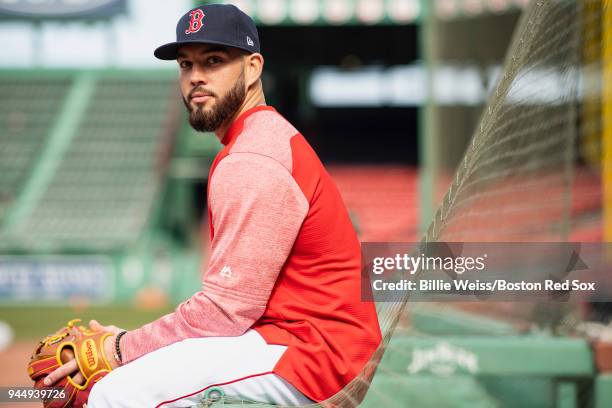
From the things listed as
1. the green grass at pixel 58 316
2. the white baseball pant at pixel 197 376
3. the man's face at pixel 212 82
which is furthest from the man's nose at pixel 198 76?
the green grass at pixel 58 316

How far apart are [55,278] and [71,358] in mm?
14012

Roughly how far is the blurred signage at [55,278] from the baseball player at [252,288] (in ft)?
44.0

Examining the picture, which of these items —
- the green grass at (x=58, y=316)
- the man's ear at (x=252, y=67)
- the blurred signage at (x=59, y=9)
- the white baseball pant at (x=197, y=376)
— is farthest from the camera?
the blurred signage at (x=59, y=9)

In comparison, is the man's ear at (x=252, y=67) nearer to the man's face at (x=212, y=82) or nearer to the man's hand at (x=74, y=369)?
the man's face at (x=212, y=82)

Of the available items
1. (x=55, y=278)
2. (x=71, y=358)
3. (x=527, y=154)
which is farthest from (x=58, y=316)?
(x=71, y=358)

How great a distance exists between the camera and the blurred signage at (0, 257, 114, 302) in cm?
1518

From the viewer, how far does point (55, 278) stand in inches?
609

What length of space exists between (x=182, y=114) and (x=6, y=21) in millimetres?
8007

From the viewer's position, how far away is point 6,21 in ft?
80.0

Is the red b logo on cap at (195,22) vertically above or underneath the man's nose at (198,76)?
above

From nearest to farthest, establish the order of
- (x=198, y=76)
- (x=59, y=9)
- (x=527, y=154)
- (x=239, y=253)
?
(x=239, y=253)
(x=198, y=76)
(x=527, y=154)
(x=59, y=9)

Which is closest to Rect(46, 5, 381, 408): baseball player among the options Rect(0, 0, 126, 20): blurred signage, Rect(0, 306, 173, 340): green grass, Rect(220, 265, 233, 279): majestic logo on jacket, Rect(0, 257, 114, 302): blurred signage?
Rect(220, 265, 233, 279): majestic logo on jacket

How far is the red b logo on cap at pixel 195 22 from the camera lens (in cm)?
214

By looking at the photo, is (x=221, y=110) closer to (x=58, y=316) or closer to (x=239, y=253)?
(x=239, y=253)
